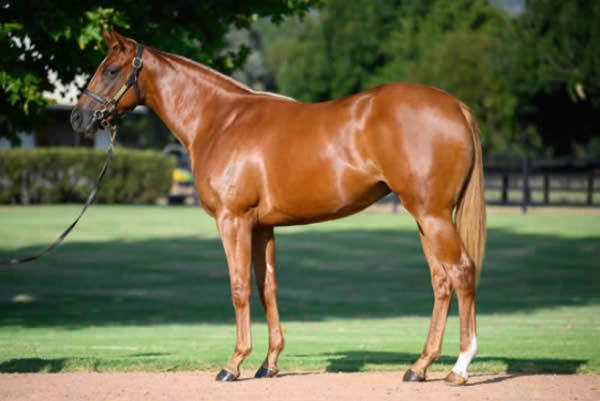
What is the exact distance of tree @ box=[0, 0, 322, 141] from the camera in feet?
35.8

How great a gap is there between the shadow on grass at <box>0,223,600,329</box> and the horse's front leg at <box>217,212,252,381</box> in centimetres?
535

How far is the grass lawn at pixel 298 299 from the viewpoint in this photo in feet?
28.0

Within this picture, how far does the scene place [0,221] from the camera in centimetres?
2786

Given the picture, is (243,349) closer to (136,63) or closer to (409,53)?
(136,63)

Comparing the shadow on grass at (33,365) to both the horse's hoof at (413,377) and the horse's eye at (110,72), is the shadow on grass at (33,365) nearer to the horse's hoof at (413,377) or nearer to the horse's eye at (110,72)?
the horse's eye at (110,72)

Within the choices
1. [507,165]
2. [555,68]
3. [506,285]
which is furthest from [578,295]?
[555,68]

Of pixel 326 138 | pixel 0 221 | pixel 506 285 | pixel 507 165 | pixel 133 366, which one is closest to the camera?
pixel 326 138

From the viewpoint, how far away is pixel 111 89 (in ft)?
23.7

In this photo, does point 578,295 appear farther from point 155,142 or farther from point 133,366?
point 155,142

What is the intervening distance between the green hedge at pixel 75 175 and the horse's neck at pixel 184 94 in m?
28.0

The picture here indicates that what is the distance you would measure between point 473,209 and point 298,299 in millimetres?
8514

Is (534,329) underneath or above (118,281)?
above

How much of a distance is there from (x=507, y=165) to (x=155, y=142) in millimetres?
38438

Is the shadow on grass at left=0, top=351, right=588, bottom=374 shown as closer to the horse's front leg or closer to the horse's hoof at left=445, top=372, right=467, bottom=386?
the horse's front leg
